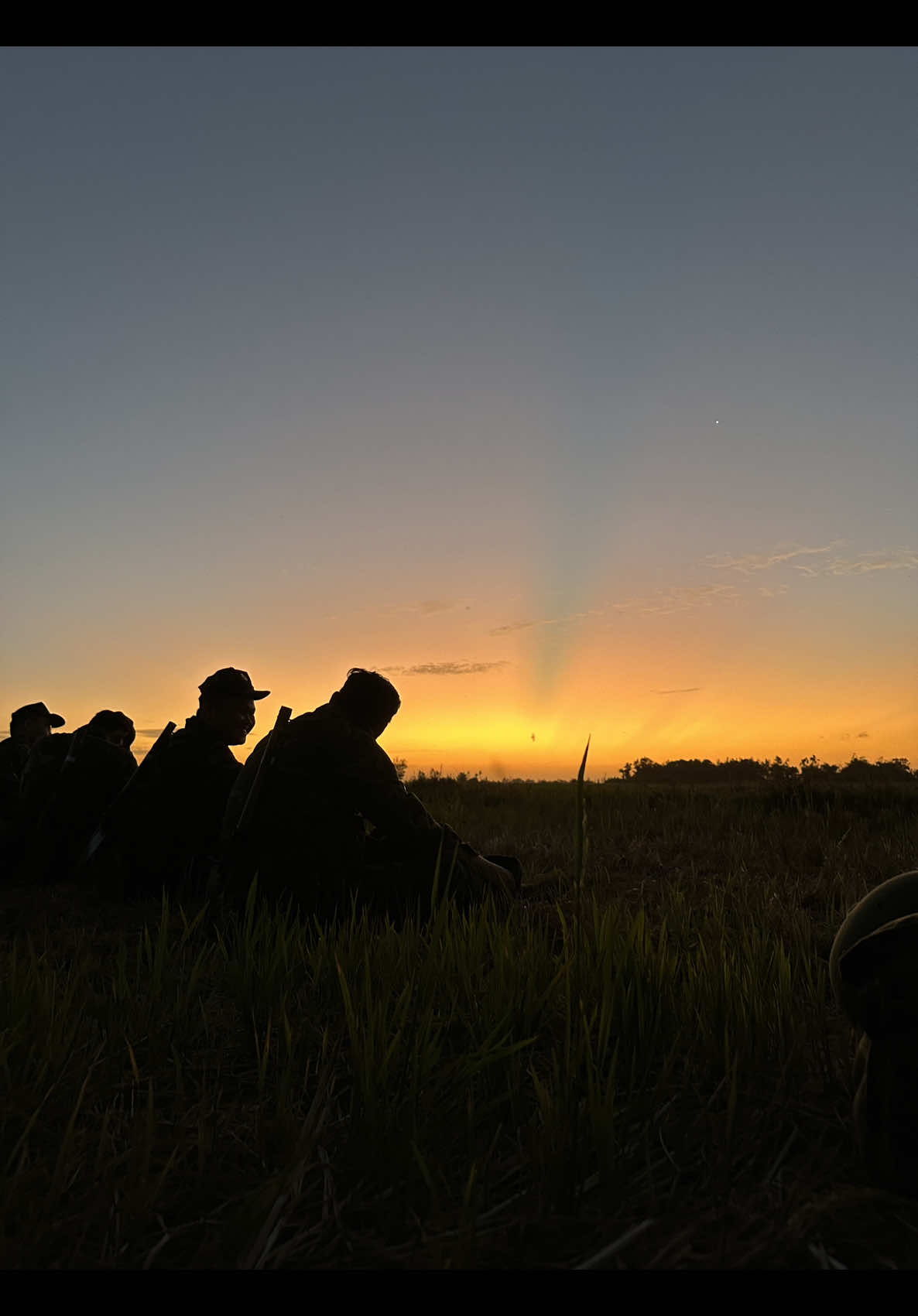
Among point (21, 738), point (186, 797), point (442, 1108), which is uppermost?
point (21, 738)

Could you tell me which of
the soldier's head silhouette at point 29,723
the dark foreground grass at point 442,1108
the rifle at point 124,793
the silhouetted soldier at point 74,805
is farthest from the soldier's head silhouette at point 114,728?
the dark foreground grass at point 442,1108

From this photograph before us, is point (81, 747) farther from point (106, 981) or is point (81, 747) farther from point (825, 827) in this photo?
point (825, 827)

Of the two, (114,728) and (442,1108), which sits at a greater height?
(114,728)

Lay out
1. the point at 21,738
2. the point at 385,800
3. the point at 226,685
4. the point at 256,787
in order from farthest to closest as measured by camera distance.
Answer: the point at 21,738 < the point at 226,685 < the point at 385,800 < the point at 256,787

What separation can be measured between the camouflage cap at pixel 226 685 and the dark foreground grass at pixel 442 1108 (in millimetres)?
2434

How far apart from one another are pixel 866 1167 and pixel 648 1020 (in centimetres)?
77

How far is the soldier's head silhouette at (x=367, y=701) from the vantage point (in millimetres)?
5199

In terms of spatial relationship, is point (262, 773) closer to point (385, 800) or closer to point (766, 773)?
point (385, 800)

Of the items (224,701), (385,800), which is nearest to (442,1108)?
(385,800)

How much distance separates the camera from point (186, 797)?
19.7 ft

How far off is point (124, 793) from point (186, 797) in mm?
490

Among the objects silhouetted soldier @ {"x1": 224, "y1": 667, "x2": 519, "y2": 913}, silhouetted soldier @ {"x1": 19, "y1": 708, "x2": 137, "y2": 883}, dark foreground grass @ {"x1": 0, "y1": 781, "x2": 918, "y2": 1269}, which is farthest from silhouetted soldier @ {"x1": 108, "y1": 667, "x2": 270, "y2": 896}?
dark foreground grass @ {"x1": 0, "y1": 781, "x2": 918, "y2": 1269}

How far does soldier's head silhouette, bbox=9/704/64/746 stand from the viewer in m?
9.96
